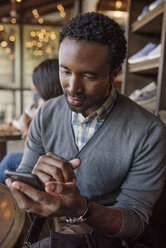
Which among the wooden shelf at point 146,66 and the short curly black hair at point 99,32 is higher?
the short curly black hair at point 99,32

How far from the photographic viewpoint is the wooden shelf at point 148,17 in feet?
4.98

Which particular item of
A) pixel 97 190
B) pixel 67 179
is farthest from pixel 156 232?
pixel 67 179

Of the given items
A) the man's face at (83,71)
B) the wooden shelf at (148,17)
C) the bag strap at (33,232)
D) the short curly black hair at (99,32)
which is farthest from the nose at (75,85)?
the wooden shelf at (148,17)

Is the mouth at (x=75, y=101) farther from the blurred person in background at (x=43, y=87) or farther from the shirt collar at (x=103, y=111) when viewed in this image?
the blurred person in background at (x=43, y=87)

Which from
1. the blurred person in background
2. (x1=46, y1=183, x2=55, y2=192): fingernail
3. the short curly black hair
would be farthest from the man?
the blurred person in background

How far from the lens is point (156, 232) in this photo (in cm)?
122

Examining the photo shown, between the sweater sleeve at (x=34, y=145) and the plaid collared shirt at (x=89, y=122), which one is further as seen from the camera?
the sweater sleeve at (x=34, y=145)

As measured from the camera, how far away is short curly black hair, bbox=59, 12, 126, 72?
0.96m

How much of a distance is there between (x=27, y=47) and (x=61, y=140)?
542 centimetres

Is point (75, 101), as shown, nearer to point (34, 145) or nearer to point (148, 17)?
point (34, 145)

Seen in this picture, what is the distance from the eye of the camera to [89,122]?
45.7 inches

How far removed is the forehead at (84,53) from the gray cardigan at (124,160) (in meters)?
0.26

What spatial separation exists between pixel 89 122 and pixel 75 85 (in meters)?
0.25

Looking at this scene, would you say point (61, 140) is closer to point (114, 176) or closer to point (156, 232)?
point (114, 176)
